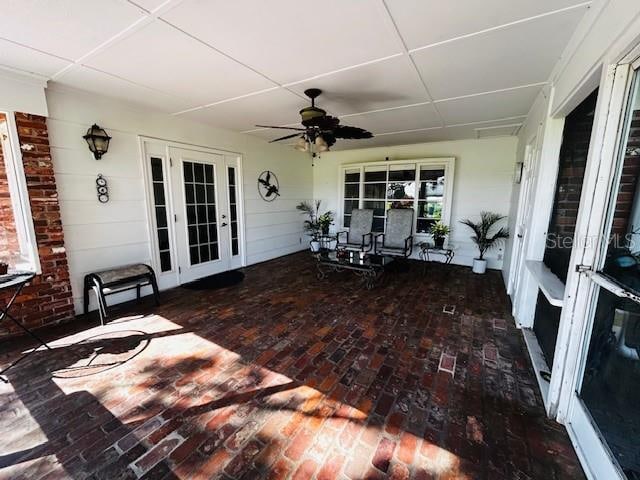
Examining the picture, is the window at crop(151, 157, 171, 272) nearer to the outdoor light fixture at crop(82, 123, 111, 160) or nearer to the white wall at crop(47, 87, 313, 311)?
the white wall at crop(47, 87, 313, 311)

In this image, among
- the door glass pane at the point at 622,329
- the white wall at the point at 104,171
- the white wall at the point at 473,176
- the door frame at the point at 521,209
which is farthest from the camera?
the white wall at the point at 473,176

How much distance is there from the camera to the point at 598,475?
1210mm

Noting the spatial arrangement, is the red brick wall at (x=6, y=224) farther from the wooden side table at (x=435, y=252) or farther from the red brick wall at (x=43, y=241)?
the wooden side table at (x=435, y=252)

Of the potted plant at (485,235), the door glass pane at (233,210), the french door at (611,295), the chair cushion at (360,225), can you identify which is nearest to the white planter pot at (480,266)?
the potted plant at (485,235)

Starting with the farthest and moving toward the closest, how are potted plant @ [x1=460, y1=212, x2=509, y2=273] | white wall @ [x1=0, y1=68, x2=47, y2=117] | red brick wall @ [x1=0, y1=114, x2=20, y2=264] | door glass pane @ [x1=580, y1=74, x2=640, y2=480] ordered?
1. potted plant @ [x1=460, y1=212, x2=509, y2=273]
2. red brick wall @ [x1=0, y1=114, x2=20, y2=264]
3. white wall @ [x1=0, y1=68, x2=47, y2=117]
4. door glass pane @ [x1=580, y1=74, x2=640, y2=480]

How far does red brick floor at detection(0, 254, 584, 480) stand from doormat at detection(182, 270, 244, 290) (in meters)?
0.86

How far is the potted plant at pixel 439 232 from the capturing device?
497 cm

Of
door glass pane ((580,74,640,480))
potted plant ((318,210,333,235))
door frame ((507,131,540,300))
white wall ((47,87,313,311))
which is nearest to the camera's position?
door glass pane ((580,74,640,480))

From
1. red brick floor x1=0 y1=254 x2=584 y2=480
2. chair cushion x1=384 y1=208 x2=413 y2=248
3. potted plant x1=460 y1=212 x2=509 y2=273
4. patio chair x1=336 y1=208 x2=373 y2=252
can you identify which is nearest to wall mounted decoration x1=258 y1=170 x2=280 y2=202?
patio chair x1=336 y1=208 x2=373 y2=252

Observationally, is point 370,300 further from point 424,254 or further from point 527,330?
point 424,254

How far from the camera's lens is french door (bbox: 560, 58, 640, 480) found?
48.0 inches

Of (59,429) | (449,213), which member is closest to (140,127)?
(59,429)

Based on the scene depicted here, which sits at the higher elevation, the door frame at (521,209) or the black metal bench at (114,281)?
the door frame at (521,209)

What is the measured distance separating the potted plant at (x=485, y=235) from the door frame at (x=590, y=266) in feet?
10.9
